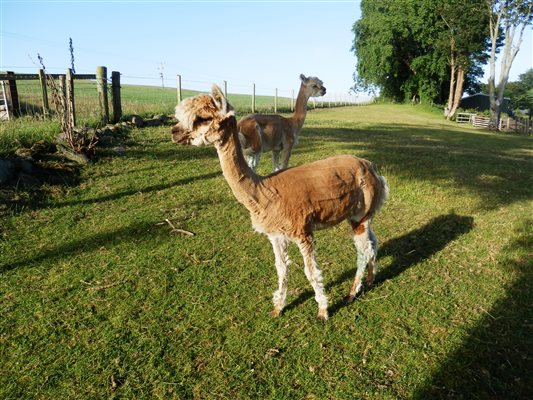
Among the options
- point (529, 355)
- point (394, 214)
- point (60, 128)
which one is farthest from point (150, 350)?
point (60, 128)

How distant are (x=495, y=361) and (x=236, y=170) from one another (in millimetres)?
3308

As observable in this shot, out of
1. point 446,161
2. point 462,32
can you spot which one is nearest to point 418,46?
point 462,32

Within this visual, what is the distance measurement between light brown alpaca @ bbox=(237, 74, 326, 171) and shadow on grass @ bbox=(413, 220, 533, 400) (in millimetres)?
5198

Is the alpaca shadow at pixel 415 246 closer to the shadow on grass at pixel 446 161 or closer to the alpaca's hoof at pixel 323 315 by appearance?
the alpaca's hoof at pixel 323 315

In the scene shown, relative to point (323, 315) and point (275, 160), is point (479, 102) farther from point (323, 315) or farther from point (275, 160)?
point (323, 315)

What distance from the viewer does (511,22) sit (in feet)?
101

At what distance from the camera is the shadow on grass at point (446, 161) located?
954 cm

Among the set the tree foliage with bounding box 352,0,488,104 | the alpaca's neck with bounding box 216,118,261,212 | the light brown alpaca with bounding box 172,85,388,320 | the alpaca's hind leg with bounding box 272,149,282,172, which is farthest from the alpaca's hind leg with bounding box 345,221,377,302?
the tree foliage with bounding box 352,0,488,104

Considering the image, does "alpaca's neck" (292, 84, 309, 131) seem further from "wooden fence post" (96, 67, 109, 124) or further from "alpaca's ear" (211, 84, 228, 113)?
"wooden fence post" (96, 67, 109, 124)

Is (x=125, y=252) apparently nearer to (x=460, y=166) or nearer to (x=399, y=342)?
(x=399, y=342)

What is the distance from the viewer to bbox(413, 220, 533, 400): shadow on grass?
3428 millimetres

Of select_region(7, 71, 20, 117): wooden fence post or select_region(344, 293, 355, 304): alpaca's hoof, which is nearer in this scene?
select_region(344, 293, 355, 304): alpaca's hoof

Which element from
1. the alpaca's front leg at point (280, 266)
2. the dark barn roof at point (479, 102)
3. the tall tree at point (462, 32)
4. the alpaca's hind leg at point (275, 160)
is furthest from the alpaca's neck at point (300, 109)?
the dark barn roof at point (479, 102)

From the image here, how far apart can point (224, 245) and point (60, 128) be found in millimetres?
7168
